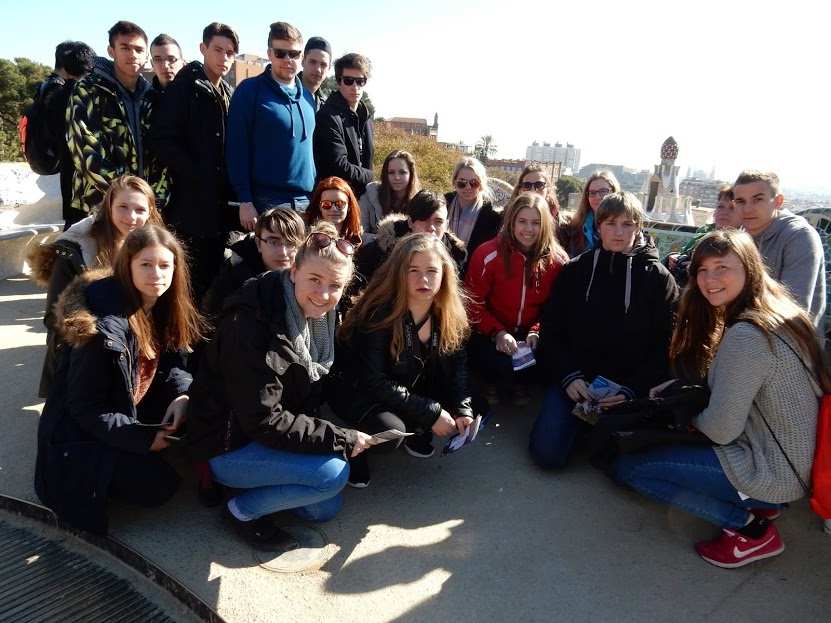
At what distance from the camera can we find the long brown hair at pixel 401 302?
2947mm

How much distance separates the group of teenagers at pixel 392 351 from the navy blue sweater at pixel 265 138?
112 mm

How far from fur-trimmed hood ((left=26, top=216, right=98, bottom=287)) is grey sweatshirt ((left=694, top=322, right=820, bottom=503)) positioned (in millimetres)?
3119

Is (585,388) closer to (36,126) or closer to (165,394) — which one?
(165,394)

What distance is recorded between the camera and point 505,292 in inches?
151

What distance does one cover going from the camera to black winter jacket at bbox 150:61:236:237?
13.1 feet

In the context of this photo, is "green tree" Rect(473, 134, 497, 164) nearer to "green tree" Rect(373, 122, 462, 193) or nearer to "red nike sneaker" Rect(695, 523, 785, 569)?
"green tree" Rect(373, 122, 462, 193)

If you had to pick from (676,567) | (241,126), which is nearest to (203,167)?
(241,126)

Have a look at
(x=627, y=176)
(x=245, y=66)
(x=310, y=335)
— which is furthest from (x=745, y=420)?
(x=627, y=176)

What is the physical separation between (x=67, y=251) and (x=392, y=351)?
1796 millimetres

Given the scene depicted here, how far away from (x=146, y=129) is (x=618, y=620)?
406 cm

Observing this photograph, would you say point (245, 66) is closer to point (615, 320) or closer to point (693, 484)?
point (615, 320)

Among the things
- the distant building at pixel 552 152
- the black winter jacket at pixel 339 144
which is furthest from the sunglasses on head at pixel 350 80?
the distant building at pixel 552 152

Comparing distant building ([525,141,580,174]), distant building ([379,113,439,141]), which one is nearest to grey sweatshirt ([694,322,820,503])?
distant building ([379,113,439,141])

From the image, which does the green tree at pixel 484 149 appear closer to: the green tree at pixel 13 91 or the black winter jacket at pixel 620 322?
the green tree at pixel 13 91
